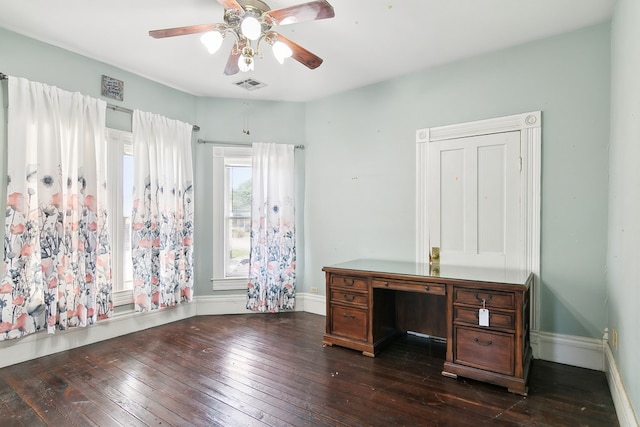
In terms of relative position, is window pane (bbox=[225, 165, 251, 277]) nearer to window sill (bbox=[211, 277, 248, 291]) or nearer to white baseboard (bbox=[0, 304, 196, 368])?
window sill (bbox=[211, 277, 248, 291])

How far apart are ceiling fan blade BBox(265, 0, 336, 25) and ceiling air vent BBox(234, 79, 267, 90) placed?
1.65 metres

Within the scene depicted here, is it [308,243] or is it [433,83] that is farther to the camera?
[308,243]

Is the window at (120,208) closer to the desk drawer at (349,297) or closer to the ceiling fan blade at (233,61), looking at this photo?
the ceiling fan blade at (233,61)

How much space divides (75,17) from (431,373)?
12.5 feet

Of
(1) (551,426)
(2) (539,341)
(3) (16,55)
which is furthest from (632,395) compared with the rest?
(3) (16,55)

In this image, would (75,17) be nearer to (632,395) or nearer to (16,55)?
(16,55)

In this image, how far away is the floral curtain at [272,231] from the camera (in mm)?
4055

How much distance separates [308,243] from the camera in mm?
4277

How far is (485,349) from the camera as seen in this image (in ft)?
7.82

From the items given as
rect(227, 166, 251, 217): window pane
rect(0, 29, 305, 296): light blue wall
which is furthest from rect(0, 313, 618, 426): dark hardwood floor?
rect(227, 166, 251, 217): window pane

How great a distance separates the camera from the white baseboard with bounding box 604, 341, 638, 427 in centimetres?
170

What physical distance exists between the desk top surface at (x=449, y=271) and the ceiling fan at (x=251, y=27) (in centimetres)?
179

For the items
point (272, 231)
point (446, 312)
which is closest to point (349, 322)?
point (446, 312)

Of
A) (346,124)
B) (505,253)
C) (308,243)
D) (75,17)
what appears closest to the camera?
(75,17)
